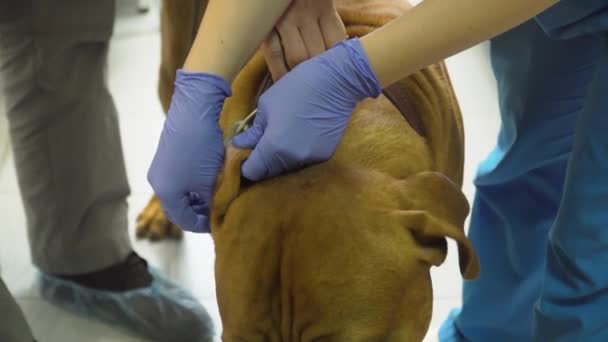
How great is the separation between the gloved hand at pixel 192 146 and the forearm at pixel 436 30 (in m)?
0.23

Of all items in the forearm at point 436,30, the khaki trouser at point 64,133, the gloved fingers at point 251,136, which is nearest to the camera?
the forearm at point 436,30

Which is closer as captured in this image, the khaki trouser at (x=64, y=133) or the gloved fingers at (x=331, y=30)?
the gloved fingers at (x=331, y=30)

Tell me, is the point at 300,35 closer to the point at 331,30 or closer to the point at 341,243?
the point at 331,30

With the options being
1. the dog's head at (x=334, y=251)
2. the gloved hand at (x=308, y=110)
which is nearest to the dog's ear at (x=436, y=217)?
the dog's head at (x=334, y=251)

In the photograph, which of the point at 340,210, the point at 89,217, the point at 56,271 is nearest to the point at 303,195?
the point at 340,210

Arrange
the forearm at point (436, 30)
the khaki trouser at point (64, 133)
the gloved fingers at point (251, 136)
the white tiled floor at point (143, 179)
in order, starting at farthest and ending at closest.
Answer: the white tiled floor at point (143, 179), the khaki trouser at point (64, 133), the gloved fingers at point (251, 136), the forearm at point (436, 30)

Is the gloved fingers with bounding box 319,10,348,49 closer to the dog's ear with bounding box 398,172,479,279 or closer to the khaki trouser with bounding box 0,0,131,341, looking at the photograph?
the dog's ear with bounding box 398,172,479,279

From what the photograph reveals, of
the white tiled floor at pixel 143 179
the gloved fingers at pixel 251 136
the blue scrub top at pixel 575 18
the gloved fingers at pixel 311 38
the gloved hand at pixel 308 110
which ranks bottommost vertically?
the white tiled floor at pixel 143 179

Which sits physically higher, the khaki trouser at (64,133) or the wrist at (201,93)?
the wrist at (201,93)

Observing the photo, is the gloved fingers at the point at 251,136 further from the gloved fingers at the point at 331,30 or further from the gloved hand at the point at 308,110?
the gloved fingers at the point at 331,30

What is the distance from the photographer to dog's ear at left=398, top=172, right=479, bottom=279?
3.05ft

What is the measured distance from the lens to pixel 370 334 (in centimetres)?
93

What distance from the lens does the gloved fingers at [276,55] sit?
1.10 meters

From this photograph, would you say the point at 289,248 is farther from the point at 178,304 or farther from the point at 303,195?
the point at 178,304
